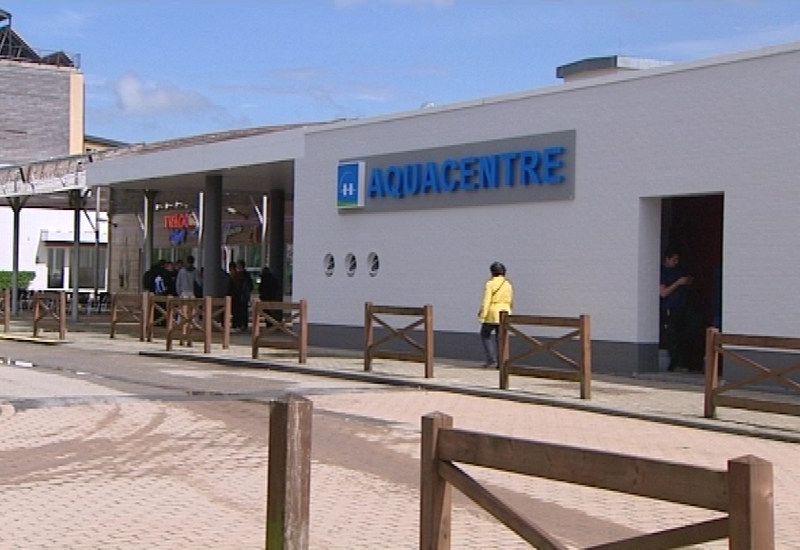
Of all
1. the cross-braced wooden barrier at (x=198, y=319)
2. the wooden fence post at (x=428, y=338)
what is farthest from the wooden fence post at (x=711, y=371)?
the cross-braced wooden barrier at (x=198, y=319)

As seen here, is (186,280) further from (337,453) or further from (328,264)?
(337,453)

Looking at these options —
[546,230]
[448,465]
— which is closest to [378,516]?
[448,465]

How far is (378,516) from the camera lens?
859cm

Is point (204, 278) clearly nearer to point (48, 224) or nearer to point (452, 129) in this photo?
point (452, 129)

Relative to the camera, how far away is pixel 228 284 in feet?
102

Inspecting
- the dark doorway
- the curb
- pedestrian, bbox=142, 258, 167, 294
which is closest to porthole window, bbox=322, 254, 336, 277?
the curb

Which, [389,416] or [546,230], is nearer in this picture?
[389,416]

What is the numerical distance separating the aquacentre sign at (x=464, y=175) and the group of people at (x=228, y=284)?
18.7 feet

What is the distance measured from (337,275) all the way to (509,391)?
31.5 ft

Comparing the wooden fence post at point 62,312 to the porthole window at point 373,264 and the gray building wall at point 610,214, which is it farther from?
the porthole window at point 373,264

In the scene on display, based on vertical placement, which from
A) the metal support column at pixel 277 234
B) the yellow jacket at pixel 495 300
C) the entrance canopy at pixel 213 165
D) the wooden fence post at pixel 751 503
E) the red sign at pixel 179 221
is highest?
the entrance canopy at pixel 213 165

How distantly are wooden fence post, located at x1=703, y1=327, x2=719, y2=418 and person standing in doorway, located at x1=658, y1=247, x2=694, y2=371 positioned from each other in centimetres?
543

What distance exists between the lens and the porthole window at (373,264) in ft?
80.6

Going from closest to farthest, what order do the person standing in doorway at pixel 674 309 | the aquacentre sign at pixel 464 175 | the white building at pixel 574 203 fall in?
the white building at pixel 574 203 → the person standing in doorway at pixel 674 309 → the aquacentre sign at pixel 464 175
